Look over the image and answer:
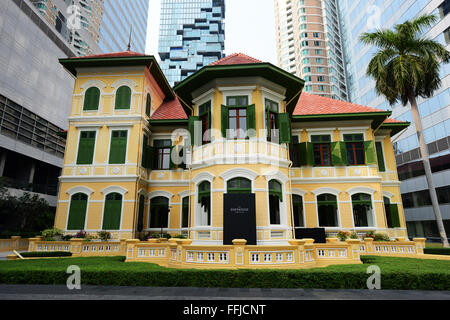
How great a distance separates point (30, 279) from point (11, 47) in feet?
102

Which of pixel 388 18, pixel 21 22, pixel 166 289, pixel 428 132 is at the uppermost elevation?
pixel 388 18

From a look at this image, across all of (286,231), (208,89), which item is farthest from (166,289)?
(208,89)

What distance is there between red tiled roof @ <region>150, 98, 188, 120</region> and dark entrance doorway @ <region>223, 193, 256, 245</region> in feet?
30.9

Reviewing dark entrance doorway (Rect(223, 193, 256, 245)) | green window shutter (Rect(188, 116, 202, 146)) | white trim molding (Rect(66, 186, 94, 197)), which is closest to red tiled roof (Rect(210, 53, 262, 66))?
green window shutter (Rect(188, 116, 202, 146))

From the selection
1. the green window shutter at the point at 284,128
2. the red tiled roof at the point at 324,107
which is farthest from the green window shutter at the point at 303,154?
the green window shutter at the point at 284,128

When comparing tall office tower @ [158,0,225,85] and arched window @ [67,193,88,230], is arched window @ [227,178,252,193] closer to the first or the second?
arched window @ [67,193,88,230]

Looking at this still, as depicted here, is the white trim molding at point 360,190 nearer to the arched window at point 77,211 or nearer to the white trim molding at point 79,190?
the white trim molding at point 79,190

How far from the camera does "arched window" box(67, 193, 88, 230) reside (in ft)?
50.6

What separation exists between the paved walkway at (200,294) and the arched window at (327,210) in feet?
32.8

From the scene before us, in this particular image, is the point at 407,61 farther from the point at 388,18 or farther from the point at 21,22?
the point at 21,22

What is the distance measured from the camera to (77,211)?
15.7 metres

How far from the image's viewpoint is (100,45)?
49.3 metres

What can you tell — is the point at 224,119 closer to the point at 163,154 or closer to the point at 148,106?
the point at 163,154

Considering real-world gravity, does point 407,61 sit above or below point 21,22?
below
